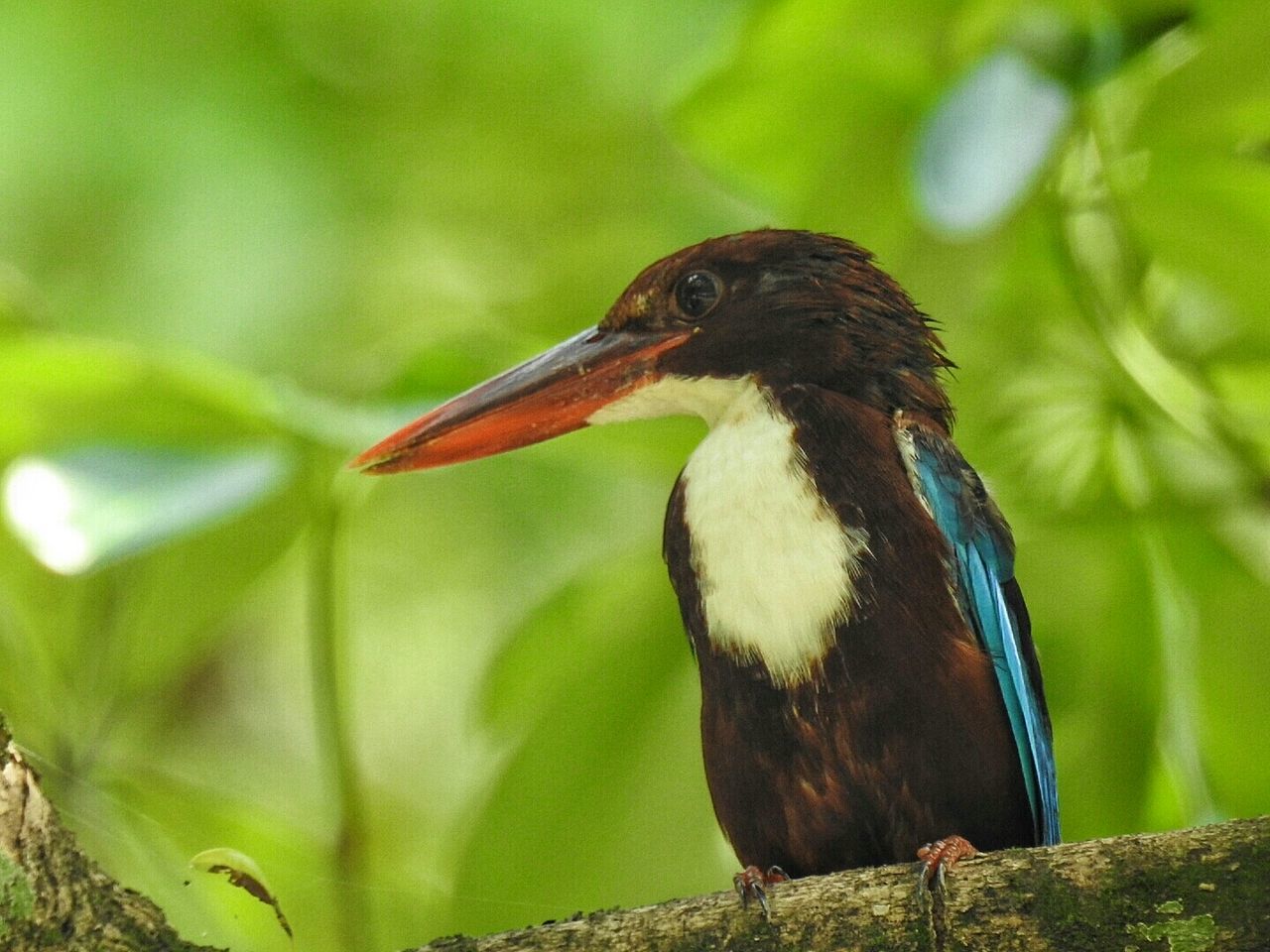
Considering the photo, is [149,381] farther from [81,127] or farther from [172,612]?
[81,127]

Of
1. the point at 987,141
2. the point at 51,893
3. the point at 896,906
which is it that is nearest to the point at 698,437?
the point at 987,141

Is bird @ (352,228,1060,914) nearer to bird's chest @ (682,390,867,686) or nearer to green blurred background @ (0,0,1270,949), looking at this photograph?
bird's chest @ (682,390,867,686)

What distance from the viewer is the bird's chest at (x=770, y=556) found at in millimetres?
1977

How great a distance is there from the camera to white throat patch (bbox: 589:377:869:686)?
198cm

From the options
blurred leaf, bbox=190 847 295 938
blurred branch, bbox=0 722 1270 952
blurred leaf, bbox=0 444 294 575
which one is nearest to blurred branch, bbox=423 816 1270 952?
blurred branch, bbox=0 722 1270 952

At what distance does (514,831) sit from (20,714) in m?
0.65

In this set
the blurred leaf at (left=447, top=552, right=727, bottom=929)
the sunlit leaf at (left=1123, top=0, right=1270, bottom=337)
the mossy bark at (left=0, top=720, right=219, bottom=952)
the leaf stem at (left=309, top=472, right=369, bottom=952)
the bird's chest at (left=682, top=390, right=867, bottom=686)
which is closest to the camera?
the mossy bark at (left=0, top=720, right=219, bottom=952)

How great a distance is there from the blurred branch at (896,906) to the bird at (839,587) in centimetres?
20

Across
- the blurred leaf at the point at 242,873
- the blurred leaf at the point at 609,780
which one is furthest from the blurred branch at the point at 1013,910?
the blurred leaf at the point at 609,780

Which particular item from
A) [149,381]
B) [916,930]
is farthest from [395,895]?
[149,381]

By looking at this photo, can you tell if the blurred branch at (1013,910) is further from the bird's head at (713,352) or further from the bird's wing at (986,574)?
the bird's head at (713,352)

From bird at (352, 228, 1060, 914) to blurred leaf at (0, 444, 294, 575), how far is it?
6.5 inches

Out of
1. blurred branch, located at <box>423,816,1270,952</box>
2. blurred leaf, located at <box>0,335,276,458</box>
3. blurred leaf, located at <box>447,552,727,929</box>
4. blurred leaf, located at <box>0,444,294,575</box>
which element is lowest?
blurred branch, located at <box>423,816,1270,952</box>

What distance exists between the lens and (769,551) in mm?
2018
